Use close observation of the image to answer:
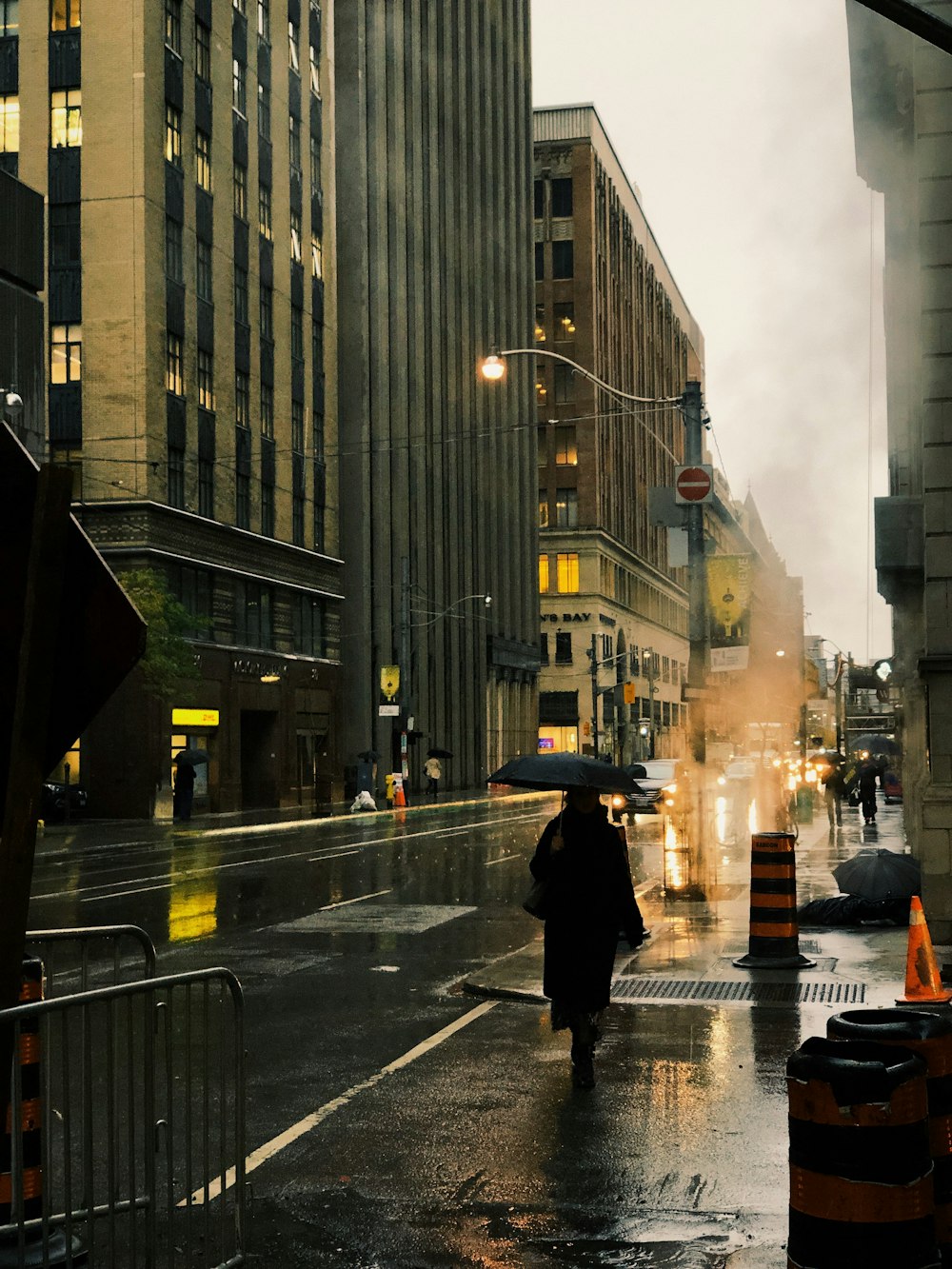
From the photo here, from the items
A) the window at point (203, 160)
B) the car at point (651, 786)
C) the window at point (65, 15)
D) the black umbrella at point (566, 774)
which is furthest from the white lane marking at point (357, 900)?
the window at point (65, 15)

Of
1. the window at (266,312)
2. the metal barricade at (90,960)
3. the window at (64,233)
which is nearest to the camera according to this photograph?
the metal barricade at (90,960)

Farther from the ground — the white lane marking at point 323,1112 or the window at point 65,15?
the window at point 65,15

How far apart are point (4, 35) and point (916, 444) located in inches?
1301

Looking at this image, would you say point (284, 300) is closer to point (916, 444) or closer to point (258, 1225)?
point (916, 444)

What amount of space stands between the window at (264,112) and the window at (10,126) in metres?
10.3

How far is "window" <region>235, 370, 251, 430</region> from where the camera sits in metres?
50.8

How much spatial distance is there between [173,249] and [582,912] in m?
40.5

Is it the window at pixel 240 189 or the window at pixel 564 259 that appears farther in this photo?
the window at pixel 564 259

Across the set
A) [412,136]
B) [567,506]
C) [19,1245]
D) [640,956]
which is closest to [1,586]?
[19,1245]

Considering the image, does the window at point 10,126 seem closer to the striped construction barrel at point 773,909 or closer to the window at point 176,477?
the window at point 176,477

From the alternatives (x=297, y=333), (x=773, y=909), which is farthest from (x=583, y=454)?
(x=773, y=909)

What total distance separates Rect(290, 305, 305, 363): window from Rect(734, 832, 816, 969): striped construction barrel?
44.7m

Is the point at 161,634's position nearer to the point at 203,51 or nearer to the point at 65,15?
the point at 65,15

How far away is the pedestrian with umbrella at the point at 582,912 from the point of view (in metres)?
8.99
